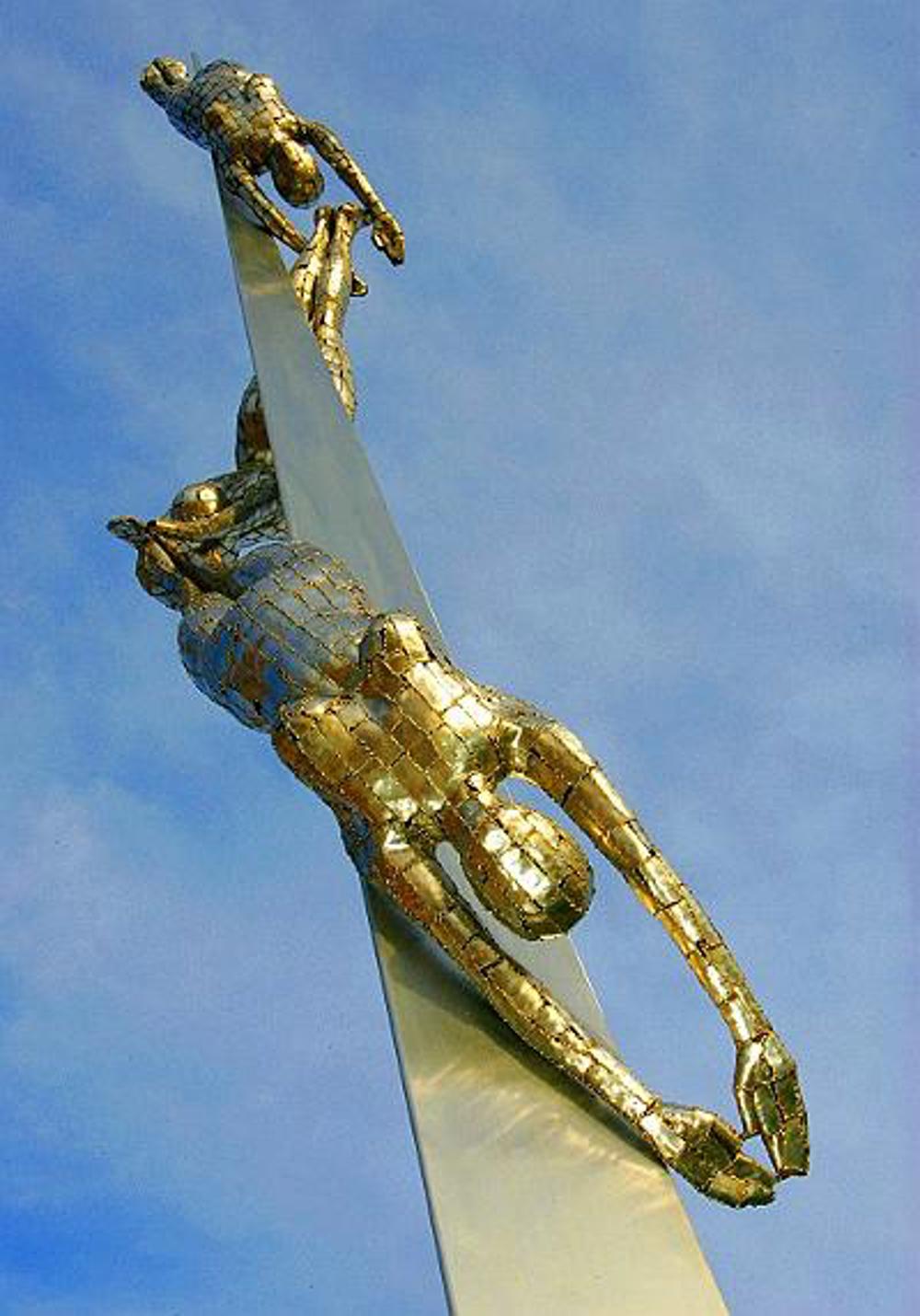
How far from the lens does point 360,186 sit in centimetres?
913

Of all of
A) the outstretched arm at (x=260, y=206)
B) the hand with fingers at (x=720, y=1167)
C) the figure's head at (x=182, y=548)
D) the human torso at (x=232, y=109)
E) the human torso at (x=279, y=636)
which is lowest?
the hand with fingers at (x=720, y=1167)

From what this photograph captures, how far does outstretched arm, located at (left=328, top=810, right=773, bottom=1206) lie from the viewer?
480cm

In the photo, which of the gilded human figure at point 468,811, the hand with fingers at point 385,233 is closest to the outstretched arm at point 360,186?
the hand with fingers at point 385,233

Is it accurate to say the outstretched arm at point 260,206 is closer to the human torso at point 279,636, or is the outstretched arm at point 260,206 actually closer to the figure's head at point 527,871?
the human torso at point 279,636

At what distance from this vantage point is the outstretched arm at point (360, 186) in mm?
9094

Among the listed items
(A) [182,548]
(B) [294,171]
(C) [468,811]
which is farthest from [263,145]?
(C) [468,811]

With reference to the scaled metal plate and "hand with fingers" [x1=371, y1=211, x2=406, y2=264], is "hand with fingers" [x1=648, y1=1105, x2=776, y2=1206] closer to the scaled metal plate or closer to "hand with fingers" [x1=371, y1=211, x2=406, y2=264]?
the scaled metal plate

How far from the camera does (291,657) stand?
566cm

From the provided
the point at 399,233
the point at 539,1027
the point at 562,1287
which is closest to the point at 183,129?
the point at 399,233

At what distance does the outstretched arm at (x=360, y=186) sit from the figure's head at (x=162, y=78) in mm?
743

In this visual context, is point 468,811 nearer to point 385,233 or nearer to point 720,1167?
point 720,1167

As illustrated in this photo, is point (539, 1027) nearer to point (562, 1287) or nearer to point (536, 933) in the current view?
point (536, 933)

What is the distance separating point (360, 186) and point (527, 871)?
5068mm

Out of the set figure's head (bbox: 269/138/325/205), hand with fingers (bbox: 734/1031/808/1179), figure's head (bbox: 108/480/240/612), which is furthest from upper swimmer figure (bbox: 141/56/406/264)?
hand with fingers (bbox: 734/1031/808/1179)
